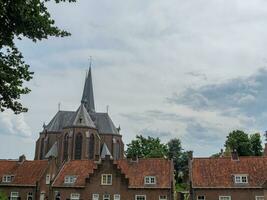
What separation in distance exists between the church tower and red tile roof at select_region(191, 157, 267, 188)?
35.9 m

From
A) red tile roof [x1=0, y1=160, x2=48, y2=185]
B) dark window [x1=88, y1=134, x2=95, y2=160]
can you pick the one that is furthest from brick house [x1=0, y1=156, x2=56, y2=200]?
dark window [x1=88, y1=134, x2=95, y2=160]

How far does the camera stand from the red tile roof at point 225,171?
146ft

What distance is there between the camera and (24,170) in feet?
180

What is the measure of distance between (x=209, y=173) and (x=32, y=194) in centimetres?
2484

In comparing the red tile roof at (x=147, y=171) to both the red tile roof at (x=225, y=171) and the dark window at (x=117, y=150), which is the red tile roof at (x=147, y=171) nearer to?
the red tile roof at (x=225, y=171)

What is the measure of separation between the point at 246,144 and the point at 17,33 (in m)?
62.7

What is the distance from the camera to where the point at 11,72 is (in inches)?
781

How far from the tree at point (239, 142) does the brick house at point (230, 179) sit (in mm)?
26669

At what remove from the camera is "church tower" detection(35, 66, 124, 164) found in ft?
271

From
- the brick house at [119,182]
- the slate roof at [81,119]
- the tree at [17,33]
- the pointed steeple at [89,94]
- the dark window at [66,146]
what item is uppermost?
the pointed steeple at [89,94]

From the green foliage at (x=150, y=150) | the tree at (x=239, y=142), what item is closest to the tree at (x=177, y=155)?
the green foliage at (x=150, y=150)

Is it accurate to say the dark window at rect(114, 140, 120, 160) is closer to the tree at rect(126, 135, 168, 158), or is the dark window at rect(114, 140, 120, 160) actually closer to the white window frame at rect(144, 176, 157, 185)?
the tree at rect(126, 135, 168, 158)

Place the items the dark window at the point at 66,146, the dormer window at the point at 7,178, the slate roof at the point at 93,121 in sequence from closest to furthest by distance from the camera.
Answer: the dormer window at the point at 7,178, the dark window at the point at 66,146, the slate roof at the point at 93,121

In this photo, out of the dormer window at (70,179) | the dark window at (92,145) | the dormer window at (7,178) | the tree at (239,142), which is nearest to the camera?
the dormer window at (70,179)
